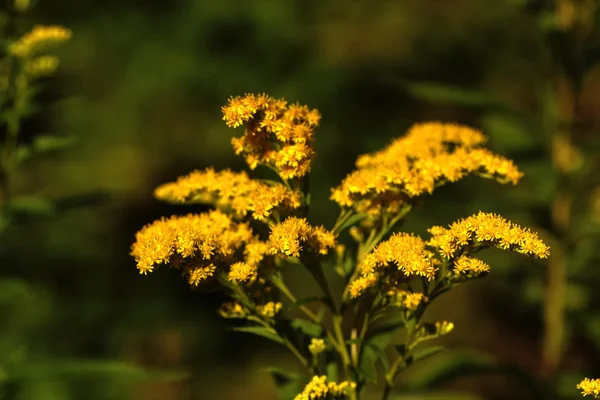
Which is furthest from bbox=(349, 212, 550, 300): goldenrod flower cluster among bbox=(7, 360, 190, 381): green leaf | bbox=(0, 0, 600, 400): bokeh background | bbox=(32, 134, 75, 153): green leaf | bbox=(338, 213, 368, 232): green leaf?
bbox=(0, 0, 600, 400): bokeh background

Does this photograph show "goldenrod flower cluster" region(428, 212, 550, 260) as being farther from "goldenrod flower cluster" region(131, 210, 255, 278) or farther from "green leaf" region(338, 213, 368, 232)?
"goldenrod flower cluster" region(131, 210, 255, 278)

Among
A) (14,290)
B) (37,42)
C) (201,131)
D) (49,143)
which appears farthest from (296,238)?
(201,131)

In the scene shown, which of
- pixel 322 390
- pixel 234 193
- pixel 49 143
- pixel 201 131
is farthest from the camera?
pixel 201 131

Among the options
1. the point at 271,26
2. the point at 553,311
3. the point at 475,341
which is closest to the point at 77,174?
the point at 271,26

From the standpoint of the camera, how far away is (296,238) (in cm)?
135

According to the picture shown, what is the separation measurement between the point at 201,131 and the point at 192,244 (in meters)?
4.75

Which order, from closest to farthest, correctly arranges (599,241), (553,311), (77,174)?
(553,311) < (599,241) < (77,174)

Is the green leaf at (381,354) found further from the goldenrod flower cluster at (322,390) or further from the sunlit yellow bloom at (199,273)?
the sunlit yellow bloom at (199,273)

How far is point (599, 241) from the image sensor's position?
276 cm

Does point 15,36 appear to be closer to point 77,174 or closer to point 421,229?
point 421,229

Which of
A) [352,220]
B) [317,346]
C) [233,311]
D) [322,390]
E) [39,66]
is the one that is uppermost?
[39,66]

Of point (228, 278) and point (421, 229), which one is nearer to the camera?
point (228, 278)

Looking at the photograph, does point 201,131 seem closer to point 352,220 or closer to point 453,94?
point 453,94

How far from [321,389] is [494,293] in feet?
11.9
